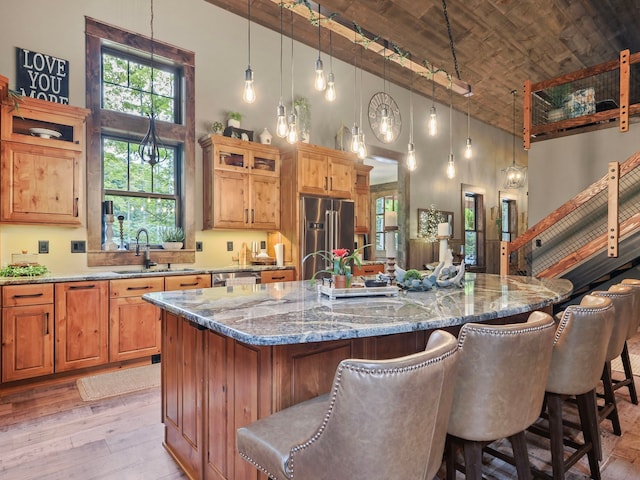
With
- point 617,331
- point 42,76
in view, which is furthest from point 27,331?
point 617,331

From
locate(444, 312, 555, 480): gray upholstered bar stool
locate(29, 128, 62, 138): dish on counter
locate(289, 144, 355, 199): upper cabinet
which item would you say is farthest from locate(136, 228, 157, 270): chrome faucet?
locate(444, 312, 555, 480): gray upholstered bar stool

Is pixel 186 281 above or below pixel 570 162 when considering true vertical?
below

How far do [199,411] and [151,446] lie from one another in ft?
2.27

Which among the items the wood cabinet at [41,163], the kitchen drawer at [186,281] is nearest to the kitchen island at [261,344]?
the kitchen drawer at [186,281]

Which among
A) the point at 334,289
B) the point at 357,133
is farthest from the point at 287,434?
the point at 357,133

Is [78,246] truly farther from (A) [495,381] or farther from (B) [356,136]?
(A) [495,381]

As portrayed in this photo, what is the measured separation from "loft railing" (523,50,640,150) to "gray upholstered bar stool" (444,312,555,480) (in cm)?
460

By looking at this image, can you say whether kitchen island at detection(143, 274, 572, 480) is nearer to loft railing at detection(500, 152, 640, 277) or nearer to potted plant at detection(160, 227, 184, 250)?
potted plant at detection(160, 227, 184, 250)

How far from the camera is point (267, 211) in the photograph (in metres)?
5.07

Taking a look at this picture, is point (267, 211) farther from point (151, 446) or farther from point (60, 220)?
point (151, 446)

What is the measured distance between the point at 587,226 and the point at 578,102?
1.74 m

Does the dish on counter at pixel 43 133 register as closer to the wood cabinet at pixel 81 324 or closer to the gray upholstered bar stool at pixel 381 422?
the wood cabinet at pixel 81 324

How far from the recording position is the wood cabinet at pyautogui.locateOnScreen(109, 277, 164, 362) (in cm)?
361

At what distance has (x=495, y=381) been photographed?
1316 millimetres
